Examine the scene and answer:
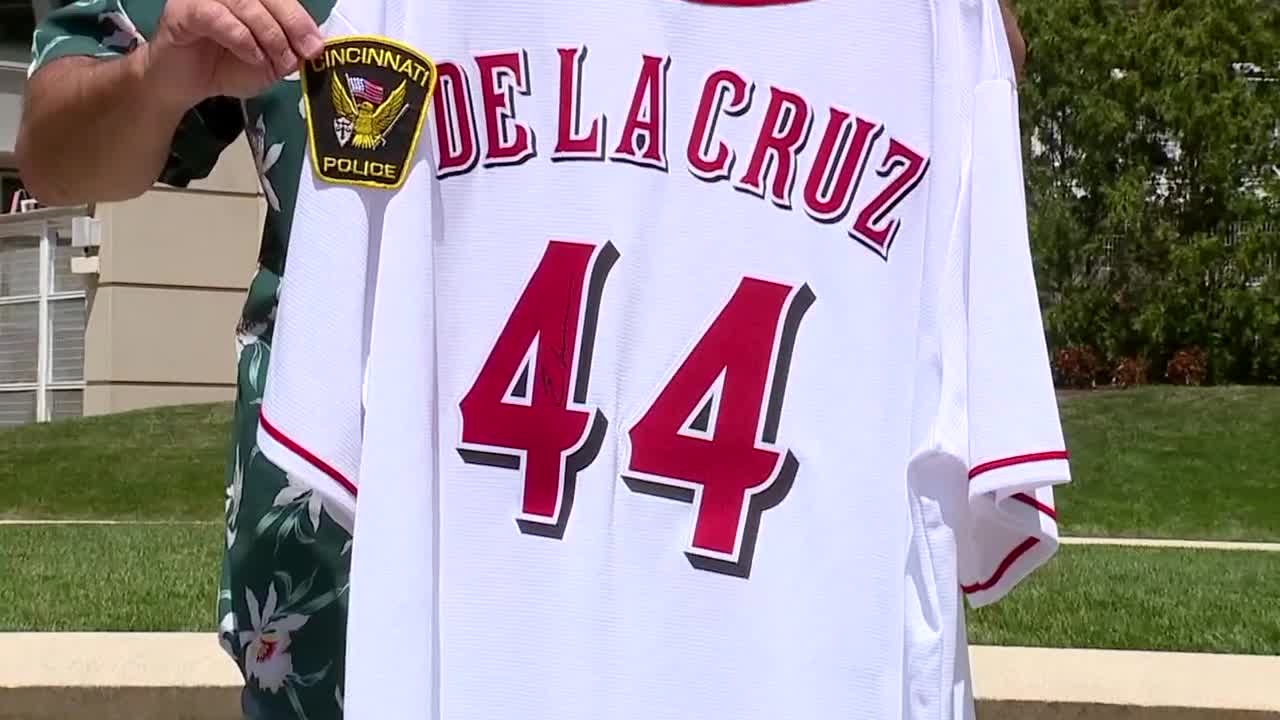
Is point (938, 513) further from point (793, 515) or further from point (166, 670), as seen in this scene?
point (166, 670)

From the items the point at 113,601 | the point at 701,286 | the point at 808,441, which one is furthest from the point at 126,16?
the point at 113,601

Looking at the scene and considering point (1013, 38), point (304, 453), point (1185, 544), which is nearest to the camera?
point (304, 453)

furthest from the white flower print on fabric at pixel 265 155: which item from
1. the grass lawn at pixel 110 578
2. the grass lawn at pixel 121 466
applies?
the grass lawn at pixel 121 466

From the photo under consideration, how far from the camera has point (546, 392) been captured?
197 cm

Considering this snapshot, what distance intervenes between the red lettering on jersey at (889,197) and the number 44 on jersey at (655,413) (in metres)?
0.12

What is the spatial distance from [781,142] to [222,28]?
640 millimetres

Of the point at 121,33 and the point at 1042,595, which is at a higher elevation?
the point at 121,33

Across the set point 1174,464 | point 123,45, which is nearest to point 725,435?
point 123,45

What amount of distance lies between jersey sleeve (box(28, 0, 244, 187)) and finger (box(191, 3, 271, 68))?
0.22m

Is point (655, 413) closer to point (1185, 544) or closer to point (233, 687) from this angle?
point (233, 687)

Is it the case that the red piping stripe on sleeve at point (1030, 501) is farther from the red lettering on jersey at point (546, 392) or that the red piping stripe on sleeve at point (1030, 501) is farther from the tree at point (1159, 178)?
the tree at point (1159, 178)

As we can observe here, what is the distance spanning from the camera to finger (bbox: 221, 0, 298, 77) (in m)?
1.81

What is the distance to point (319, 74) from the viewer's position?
1.93m

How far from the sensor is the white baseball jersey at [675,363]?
1.93 meters
